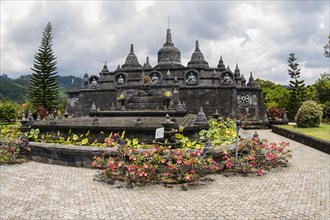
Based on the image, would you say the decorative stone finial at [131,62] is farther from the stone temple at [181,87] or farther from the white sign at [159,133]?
the white sign at [159,133]

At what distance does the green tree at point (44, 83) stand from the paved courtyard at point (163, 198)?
30.8m

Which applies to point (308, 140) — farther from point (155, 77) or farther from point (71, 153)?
point (155, 77)

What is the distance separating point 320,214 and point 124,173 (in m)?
4.94

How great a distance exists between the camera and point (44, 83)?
117ft

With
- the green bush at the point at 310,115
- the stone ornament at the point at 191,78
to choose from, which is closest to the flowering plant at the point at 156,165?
the green bush at the point at 310,115

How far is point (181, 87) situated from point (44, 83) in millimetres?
21179

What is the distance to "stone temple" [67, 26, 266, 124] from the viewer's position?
93.4 ft

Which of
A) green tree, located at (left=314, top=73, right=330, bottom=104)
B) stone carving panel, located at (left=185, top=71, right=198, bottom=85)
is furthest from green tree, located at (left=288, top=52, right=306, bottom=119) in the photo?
stone carving panel, located at (left=185, top=71, right=198, bottom=85)

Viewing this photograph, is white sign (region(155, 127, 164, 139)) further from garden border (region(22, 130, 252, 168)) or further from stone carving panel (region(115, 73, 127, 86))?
stone carving panel (region(115, 73, 127, 86))

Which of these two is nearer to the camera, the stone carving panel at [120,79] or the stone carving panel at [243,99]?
the stone carving panel at [243,99]

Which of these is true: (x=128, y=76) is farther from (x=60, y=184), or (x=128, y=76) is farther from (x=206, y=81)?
(x=60, y=184)

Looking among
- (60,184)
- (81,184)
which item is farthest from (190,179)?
(60,184)

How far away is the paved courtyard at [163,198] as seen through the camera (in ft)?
15.4

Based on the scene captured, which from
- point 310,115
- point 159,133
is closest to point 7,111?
point 159,133
